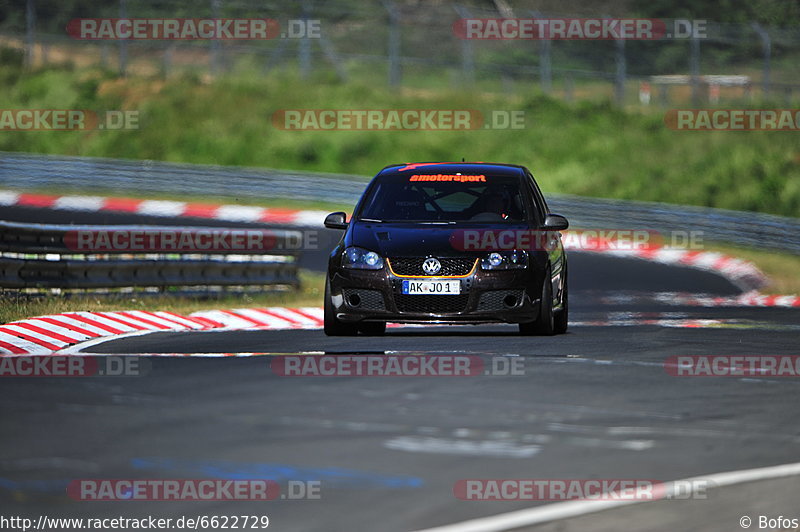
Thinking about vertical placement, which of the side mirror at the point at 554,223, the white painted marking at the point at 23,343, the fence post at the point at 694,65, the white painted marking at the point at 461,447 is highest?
the fence post at the point at 694,65

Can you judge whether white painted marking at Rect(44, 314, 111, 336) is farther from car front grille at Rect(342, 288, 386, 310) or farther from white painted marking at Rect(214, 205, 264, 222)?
white painted marking at Rect(214, 205, 264, 222)

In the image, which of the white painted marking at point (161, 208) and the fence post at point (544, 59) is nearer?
the white painted marking at point (161, 208)

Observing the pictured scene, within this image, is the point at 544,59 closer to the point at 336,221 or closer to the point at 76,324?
the point at 76,324

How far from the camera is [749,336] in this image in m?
14.2

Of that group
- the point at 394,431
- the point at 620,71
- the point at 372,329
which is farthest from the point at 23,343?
the point at 620,71

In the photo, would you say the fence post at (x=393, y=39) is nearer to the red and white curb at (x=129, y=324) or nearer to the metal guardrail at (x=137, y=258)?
the metal guardrail at (x=137, y=258)

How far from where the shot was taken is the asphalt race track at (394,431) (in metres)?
6.19

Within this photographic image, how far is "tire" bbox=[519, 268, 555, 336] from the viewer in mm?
12898

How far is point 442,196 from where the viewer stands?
1346cm

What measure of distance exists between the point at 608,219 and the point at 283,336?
65.0 ft

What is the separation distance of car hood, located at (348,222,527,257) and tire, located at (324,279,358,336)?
519mm

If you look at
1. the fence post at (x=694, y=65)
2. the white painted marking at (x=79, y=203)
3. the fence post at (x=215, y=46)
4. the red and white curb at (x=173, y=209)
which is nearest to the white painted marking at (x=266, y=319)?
the red and white curb at (x=173, y=209)

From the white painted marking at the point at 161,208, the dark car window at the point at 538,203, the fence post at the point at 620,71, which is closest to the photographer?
the dark car window at the point at 538,203

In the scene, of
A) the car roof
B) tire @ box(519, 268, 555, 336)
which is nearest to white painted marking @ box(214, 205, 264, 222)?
the car roof
